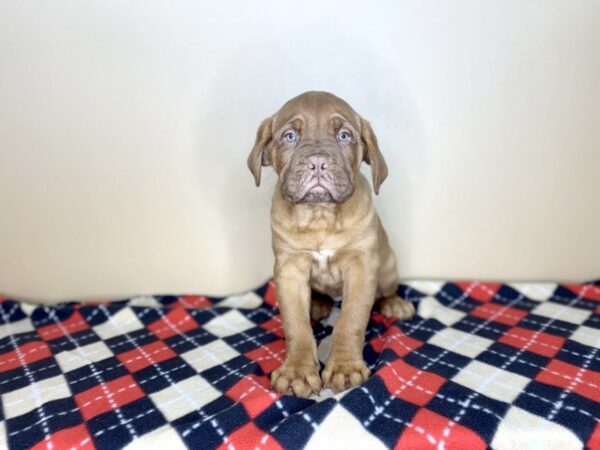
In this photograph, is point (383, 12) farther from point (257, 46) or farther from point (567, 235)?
point (567, 235)

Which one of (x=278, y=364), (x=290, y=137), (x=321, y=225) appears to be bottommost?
(x=278, y=364)

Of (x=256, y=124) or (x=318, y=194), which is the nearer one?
(x=318, y=194)

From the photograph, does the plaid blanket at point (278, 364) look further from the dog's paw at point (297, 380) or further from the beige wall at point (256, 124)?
the beige wall at point (256, 124)

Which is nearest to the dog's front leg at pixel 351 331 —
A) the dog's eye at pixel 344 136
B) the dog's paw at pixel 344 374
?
the dog's paw at pixel 344 374

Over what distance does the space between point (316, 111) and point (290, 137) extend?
0.14 m

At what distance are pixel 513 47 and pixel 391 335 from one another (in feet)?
5.03

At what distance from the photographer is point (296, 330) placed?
6.12 feet

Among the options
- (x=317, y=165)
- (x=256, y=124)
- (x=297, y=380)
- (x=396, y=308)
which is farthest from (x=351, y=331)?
(x=256, y=124)

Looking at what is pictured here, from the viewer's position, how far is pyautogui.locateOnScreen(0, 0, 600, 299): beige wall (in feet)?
7.55

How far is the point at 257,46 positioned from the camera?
2.37 m

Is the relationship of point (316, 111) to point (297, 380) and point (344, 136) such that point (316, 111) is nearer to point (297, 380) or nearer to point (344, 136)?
point (344, 136)

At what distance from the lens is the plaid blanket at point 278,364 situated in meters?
1.41

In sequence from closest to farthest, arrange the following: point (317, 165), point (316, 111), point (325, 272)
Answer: point (317, 165), point (316, 111), point (325, 272)

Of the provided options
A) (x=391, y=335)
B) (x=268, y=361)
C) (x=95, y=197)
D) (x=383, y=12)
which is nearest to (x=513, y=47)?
(x=383, y=12)
